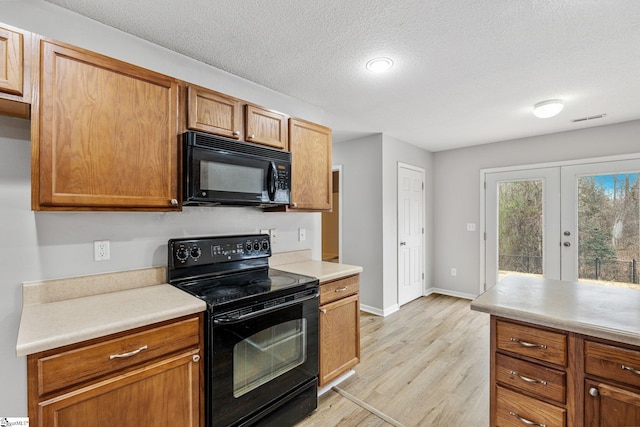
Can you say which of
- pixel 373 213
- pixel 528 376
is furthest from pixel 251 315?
pixel 373 213

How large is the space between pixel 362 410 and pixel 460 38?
8.39ft

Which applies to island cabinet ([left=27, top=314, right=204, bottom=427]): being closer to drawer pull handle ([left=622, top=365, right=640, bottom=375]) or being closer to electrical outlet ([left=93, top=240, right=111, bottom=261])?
electrical outlet ([left=93, top=240, right=111, bottom=261])

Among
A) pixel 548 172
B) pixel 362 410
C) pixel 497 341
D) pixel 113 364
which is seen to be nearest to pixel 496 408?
pixel 497 341

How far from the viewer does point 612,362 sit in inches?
47.8

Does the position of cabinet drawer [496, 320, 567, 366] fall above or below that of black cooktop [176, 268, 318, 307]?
below

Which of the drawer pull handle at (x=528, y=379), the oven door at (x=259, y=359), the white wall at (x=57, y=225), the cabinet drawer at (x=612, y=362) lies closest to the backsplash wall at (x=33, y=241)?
the white wall at (x=57, y=225)

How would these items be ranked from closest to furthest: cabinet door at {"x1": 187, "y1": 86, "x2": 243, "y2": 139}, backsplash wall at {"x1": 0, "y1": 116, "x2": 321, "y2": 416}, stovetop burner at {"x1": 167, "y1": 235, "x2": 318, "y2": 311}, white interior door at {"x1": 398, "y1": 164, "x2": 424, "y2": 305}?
1. backsplash wall at {"x1": 0, "y1": 116, "x2": 321, "y2": 416}
2. stovetop burner at {"x1": 167, "y1": 235, "x2": 318, "y2": 311}
3. cabinet door at {"x1": 187, "y1": 86, "x2": 243, "y2": 139}
4. white interior door at {"x1": 398, "y1": 164, "x2": 424, "y2": 305}

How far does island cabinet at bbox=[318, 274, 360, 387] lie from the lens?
7.14ft

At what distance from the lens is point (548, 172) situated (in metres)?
3.99

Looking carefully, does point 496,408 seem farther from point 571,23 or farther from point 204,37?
point 204,37

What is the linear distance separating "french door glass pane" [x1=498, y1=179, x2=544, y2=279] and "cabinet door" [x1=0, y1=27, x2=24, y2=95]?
507cm

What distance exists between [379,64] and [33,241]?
7.76 feet

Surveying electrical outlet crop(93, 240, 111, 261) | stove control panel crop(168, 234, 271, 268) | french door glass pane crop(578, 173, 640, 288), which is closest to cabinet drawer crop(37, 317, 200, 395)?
stove control panel crop(168, 234, 271, 268)

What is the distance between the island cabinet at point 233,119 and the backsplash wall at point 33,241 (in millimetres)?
665
